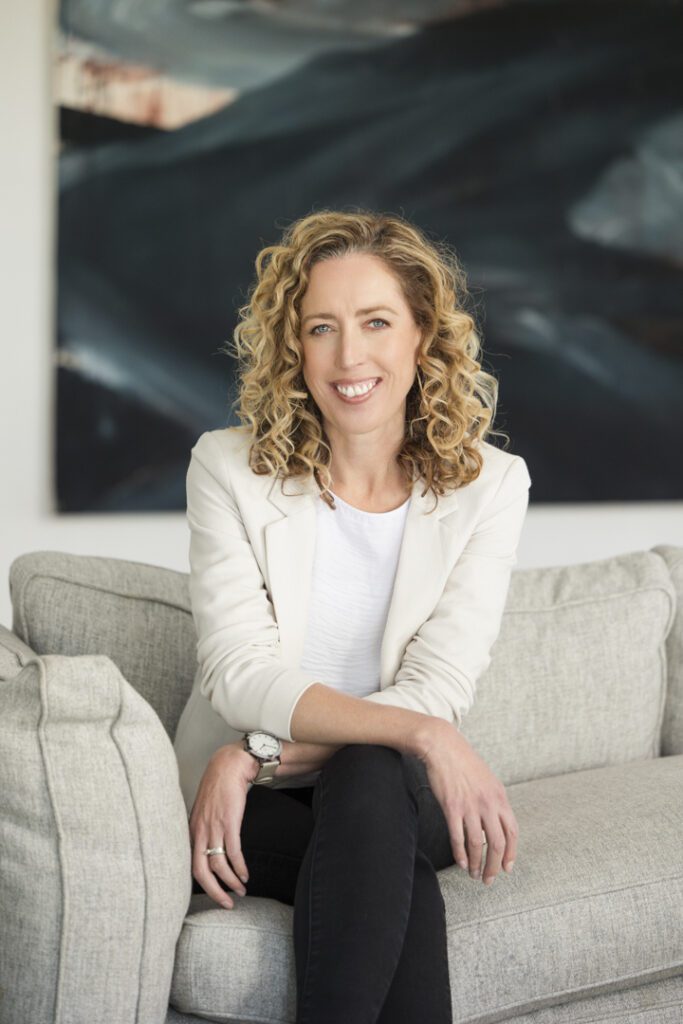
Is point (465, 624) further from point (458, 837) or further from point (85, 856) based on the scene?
point (85, 856)

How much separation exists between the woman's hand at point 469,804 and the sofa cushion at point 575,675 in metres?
0.48

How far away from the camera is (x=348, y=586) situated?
190 cm

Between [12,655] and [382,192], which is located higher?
[382,192]

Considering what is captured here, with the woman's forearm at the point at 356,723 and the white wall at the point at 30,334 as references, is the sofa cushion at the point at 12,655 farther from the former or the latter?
the white wall at the point at 30,334

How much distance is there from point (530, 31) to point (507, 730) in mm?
2278

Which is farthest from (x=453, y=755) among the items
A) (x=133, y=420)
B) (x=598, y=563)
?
(x=133, y=420)

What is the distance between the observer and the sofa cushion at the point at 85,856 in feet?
4.68

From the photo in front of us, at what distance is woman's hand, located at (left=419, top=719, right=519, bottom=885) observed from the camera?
5.30 ft

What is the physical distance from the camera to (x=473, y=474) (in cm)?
195

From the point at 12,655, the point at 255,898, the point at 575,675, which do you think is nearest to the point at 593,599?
the point at 575,675

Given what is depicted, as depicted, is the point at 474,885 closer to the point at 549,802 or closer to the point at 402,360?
the point at 549,802

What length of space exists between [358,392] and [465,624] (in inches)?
15.1

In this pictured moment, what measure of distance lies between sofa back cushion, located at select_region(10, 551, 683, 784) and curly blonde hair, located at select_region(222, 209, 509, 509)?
1.23ft

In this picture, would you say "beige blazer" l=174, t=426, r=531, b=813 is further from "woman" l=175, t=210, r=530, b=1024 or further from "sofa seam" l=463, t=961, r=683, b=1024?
"sofa seam" l=463, t=961, r=683, b=1024
